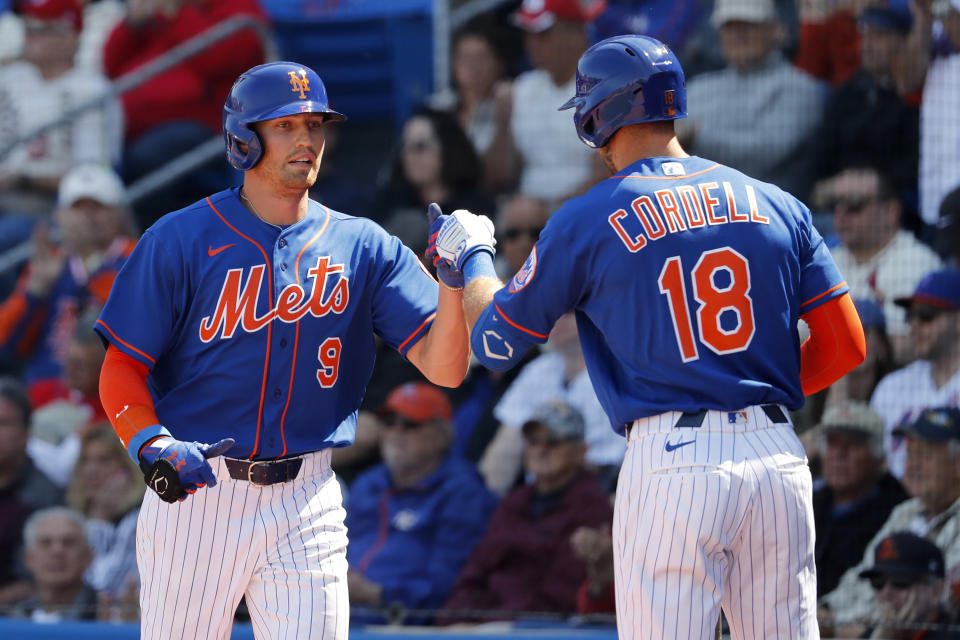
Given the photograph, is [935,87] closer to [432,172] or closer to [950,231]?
[950,231]

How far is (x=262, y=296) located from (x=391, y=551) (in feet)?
8.76

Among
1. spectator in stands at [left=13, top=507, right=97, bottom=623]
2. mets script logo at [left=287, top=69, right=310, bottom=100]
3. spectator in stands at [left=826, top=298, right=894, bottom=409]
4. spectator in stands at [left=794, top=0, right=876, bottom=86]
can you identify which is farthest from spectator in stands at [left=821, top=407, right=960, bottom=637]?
spectator in stands at [left=13, top=507, right=97, bottom=623]

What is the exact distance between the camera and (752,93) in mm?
6047

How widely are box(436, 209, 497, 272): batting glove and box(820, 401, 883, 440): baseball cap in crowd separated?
2.40 m

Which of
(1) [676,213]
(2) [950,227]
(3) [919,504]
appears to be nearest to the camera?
(1) [676,213]

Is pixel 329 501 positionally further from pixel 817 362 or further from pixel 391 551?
pixel 391 551

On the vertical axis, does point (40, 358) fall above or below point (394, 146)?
below

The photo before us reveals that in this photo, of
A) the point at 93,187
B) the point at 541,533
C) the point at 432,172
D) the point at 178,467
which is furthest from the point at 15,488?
the point at 178,467

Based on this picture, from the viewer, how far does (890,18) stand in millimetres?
5734

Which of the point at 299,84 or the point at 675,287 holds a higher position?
the point at 299,84

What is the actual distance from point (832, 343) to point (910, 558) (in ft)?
6.59

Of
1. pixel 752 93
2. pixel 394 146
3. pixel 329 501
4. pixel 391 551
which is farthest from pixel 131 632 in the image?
pixel 752 93

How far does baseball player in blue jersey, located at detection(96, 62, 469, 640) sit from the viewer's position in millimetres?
3090

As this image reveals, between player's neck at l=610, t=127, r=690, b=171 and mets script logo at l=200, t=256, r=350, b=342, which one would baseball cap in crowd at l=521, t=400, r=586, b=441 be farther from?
player's neck at l=610, t=127, r=690, b=171
